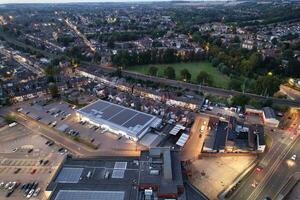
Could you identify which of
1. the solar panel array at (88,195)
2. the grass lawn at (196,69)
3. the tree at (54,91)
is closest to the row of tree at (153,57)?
the grass lawn at (196,69)

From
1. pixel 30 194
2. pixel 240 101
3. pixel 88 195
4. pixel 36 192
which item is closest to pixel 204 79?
pixel 240 101

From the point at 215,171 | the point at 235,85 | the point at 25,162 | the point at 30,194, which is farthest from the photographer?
the point at 235,85

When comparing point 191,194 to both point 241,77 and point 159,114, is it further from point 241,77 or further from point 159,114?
point 241,77

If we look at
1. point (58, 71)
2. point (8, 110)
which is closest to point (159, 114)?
point (8, 110)

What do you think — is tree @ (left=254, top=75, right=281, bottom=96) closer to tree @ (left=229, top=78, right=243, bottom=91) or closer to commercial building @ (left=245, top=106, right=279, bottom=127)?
tree @ (left=229, top=78, right=243, bottom=91)

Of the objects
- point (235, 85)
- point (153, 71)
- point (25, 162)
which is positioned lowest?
point (25, 162)

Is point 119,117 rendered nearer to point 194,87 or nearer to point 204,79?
point 194,87
